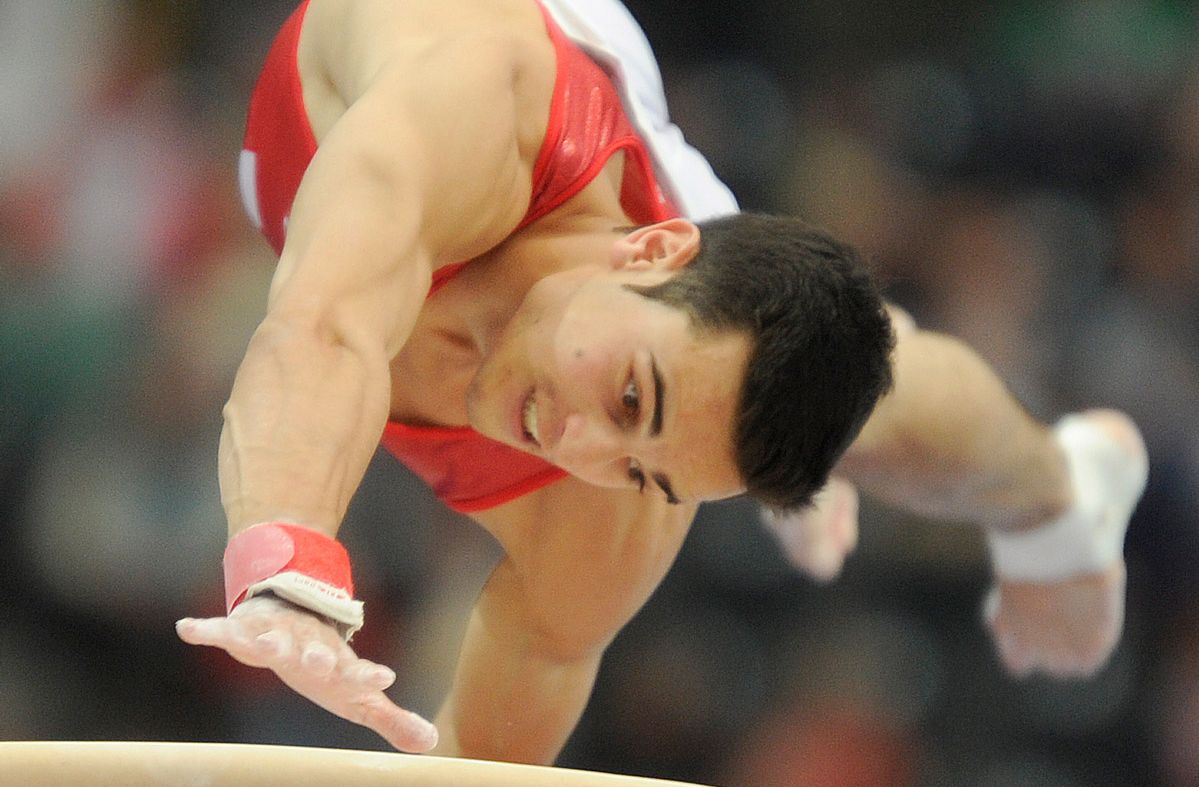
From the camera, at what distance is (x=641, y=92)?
209 cm

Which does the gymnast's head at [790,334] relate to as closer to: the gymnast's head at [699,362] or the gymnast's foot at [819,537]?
the gymnast's head at [699,362]

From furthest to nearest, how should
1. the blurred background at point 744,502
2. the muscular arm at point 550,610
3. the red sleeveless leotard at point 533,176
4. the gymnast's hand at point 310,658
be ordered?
1. the blurred background at point 744,502
2. the muscular arm at point 550,610
3. the red sleeveless leotard at point 533,176
4. the gymnast's hand at point 310,658

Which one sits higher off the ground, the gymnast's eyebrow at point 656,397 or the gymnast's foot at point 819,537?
the gymnast's eyebrow at point 656,397

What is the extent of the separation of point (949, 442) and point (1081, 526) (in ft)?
1.48

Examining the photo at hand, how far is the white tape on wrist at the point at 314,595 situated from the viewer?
104cm

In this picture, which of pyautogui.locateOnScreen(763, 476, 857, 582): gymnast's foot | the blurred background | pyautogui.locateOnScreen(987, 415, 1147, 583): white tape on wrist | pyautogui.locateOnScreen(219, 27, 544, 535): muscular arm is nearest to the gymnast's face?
pyautogui.locateOnScreen(219, 27, 544, 535): muscular arm

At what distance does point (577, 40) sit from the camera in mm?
1999

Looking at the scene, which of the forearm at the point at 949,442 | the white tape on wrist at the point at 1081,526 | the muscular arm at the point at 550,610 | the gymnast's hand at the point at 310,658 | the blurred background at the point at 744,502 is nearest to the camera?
the gymnast's hand at the point at 310,658

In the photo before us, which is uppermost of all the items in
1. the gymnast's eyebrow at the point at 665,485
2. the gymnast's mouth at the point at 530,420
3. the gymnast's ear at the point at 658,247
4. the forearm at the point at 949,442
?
the gymnast's ear at the point at 658,247

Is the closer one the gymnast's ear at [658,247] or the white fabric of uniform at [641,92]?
the gymnast's ear at [658,247]

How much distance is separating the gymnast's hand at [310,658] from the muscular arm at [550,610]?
94 centimetres

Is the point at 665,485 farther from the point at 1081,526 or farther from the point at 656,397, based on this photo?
the point at 1081,526

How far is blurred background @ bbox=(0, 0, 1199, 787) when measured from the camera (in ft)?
9.43

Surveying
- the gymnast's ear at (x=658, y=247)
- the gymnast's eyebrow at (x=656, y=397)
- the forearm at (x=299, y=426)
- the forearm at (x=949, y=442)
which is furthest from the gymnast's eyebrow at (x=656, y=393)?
the forearm at (x=949, y=442)
